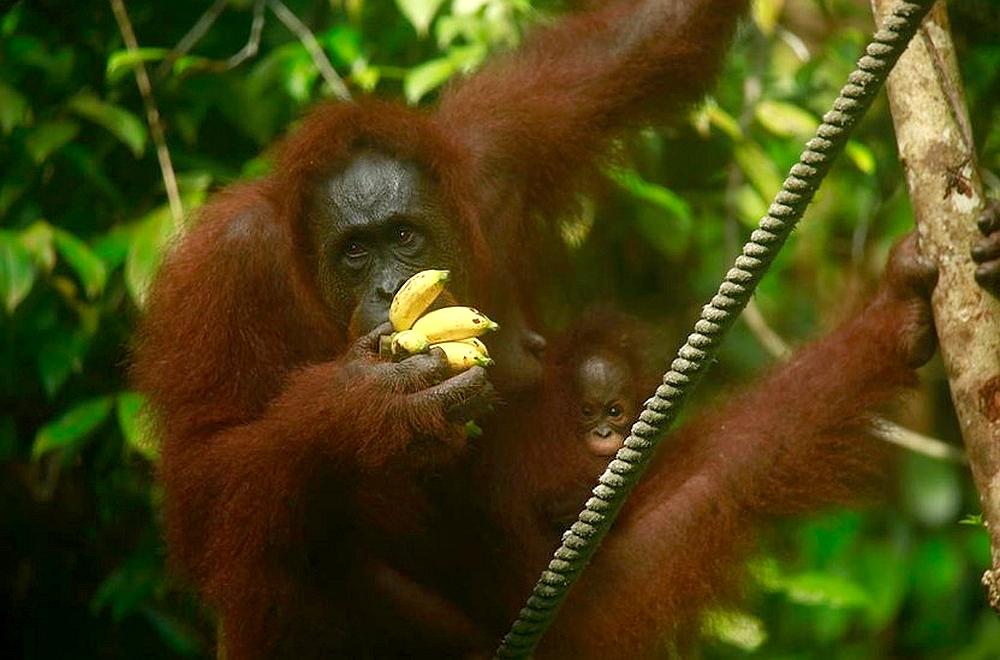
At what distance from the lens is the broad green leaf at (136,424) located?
11.7ft

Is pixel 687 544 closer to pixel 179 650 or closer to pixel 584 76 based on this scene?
pixel 584 76

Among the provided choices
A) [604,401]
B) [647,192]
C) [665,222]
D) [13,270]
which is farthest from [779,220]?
[665,222]

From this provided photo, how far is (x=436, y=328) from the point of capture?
9.02ft

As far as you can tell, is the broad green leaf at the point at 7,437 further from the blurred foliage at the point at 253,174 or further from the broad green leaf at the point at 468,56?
the broad green leaf at the point at 468,56

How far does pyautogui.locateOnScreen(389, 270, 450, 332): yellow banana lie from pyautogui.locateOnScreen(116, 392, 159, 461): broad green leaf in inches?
37.5

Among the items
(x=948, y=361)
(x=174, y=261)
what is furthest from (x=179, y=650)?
(x=948, y=361)

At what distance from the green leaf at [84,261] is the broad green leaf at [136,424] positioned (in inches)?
12.5

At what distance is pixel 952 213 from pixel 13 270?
2.42 meters

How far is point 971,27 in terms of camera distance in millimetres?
4352

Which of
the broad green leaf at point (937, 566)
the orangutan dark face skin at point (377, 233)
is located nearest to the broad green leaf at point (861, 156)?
the orangutan dark face skin at point (377, 233)

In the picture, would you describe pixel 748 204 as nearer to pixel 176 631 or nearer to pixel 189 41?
pixel 189 41

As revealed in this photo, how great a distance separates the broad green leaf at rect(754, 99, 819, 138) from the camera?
448cm

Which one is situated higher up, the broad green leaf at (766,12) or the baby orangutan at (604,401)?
the broad green leaf at (766,12)

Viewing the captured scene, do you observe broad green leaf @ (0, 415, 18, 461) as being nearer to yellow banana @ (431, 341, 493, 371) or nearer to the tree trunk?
yellow banana @ (431, 341, 493, 371)
